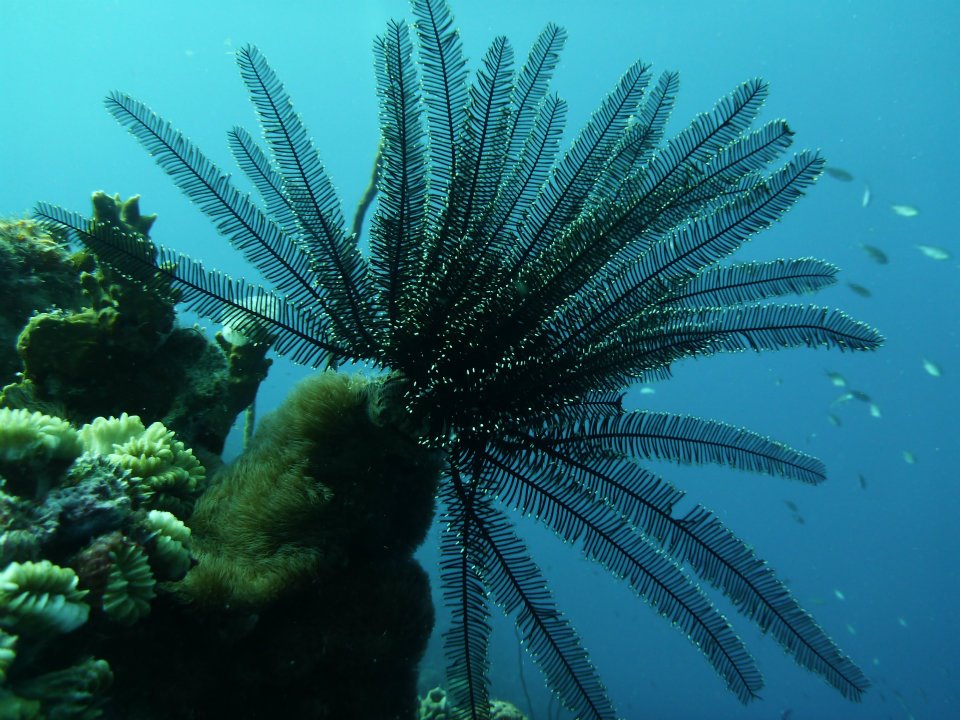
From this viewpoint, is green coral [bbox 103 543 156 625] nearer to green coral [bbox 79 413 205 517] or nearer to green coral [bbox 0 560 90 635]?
green coral [bbox 0 560 90 635]

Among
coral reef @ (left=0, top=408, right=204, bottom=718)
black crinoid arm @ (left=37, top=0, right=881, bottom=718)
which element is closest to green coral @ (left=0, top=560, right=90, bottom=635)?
coral reef @ (left=0, top=408, right=204, bottom=718)

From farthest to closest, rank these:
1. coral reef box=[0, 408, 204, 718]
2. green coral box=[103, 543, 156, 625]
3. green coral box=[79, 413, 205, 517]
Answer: green coral box=[79, 413, 205, 517] → green coral box=[103, 543, 156, 625] → coral reef box=[0, 408, 204, 718]

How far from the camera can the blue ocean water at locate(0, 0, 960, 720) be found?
165 ft

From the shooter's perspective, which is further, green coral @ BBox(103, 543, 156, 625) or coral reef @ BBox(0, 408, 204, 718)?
green coral @ BBox(103, 543, 156, 625)

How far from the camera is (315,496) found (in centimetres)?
309

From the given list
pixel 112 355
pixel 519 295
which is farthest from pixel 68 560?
pixel 519 295

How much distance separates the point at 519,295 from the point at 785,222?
72083 mm

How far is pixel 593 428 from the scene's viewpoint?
3.30 meters

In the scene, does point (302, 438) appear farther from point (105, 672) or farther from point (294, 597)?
point (105, 672)

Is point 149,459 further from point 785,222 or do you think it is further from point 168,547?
point 785,222

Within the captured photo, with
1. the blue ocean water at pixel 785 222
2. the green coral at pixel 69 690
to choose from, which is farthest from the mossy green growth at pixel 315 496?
the blue ocean water at pixel 785 222

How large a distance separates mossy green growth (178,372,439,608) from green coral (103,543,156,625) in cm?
61

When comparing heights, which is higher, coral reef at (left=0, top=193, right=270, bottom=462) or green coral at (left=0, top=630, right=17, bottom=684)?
coral reef at (left=0, top=193, right=270, bottom=462)

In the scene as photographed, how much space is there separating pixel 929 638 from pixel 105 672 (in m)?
93.9
